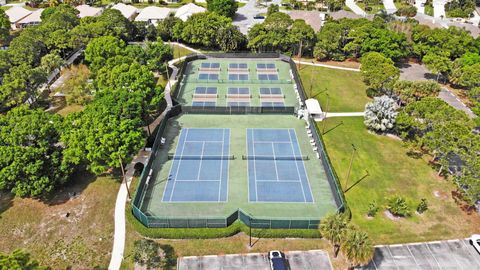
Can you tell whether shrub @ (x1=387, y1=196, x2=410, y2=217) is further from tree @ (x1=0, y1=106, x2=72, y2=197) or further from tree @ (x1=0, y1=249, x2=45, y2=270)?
tree @ (x1=0, y1=106, x2=72, y2=197)

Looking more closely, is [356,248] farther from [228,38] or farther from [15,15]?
[15,15]

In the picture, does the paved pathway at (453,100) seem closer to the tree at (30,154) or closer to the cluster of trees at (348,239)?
the cluster of trees at (348,239)

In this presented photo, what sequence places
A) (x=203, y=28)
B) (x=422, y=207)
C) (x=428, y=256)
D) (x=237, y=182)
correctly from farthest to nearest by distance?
(x=203, y=28) < (x=237, y=182) < (x=422, y=207) < (x=428, y=256)

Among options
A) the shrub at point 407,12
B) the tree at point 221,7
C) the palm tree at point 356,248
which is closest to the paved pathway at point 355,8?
the shrub at point 407,12

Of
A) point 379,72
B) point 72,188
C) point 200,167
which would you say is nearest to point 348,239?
point 200,167

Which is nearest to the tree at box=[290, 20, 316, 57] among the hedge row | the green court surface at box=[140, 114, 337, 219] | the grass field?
the green court surface at box=[140, 114, 337, 219]

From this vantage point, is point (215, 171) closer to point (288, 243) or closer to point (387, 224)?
point (288, 243)

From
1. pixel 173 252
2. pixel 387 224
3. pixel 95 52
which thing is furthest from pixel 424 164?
pixel 95 52
